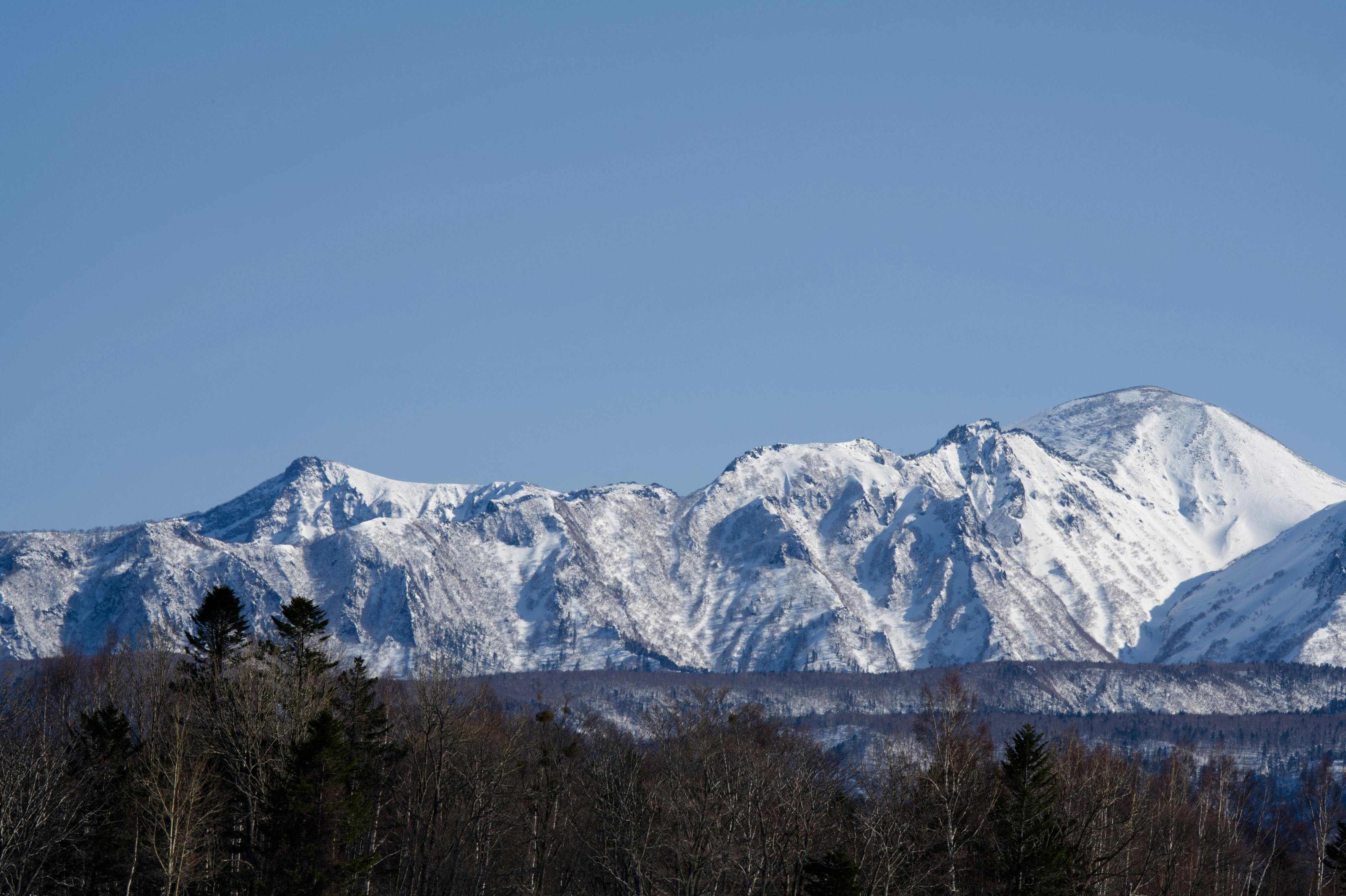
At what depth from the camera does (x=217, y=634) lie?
81.2 metres

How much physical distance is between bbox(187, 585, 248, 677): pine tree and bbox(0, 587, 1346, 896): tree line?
0.51ft

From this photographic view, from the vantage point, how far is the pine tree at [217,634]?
8081 cm

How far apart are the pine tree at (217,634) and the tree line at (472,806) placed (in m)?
0.16

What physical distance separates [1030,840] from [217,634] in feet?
144

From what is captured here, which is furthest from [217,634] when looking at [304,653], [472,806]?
[472,806]

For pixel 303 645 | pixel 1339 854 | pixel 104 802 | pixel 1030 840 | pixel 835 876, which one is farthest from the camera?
pixel 303 645

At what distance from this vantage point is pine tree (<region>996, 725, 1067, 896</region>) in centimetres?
6719

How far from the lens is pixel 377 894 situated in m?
85.5

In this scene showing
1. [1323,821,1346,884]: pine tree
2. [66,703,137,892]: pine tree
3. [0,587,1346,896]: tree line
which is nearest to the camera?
[0,587,1346,896]: tree line

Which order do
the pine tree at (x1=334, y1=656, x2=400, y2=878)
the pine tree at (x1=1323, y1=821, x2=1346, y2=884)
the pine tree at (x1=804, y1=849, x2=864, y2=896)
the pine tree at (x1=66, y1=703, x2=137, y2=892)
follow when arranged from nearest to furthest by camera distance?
the pine tree at (x1=804, y1=849, x2=864, y2=896) → the pine tree at (x1=66, y1=703, x2=137, y2=892) → the pine tree at (x1=334, y1=656, x2=400, y2=878) → the pine tree at (x1=1323, y1=821, x2=1346, y2=884)

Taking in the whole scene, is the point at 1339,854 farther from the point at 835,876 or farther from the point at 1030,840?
the point at 835,876

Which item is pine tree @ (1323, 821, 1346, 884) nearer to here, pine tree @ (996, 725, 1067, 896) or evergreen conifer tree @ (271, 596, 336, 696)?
pine tree @ (996, 725, 1067, 896)

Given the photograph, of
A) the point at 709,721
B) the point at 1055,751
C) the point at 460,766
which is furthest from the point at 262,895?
the point at 1055,751

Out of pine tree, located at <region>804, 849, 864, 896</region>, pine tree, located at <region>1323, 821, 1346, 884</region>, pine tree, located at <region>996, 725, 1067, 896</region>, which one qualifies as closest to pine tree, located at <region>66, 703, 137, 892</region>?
pine tree, located at <region>804, 849, 864, 896</region>
